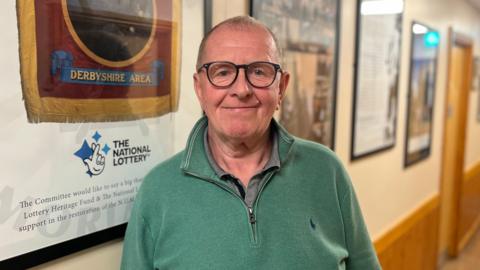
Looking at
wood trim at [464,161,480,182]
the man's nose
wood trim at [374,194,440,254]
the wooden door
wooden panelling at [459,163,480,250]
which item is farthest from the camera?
wood trim at [464,161,480,182]

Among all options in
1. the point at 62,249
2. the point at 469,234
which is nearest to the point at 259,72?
the point at 62,249

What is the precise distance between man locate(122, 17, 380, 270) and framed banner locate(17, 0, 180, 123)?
0.53 feet

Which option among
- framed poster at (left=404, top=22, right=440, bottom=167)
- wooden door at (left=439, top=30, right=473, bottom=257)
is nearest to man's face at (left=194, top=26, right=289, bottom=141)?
Answer: framed poster at (left=404, top=22, right=440, bottom=167)

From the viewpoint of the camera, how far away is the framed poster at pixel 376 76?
2195 millimetres

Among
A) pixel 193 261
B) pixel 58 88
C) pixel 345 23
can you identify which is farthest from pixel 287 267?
pixel 345 23

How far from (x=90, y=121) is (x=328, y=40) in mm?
1264

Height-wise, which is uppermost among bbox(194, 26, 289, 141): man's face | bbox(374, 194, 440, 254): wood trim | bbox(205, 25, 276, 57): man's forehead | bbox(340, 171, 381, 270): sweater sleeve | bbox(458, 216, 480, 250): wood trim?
bbox(205, 25, 276, 57): man's forehead

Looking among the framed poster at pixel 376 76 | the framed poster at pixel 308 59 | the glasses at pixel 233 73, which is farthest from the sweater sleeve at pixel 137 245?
the framed poster at pixel 376 76

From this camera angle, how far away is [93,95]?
3.24ft

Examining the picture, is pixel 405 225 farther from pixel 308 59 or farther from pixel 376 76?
pixel 308 59

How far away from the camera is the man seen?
98 centimetres

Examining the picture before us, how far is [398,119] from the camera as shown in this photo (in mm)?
2746

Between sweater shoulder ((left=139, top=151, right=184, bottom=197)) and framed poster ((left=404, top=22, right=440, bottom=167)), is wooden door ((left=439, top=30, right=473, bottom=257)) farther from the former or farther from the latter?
sweater shoulder ((left=139, top=151, right=184, bottom=197))

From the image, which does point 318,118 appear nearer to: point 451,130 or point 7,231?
point 7,231
